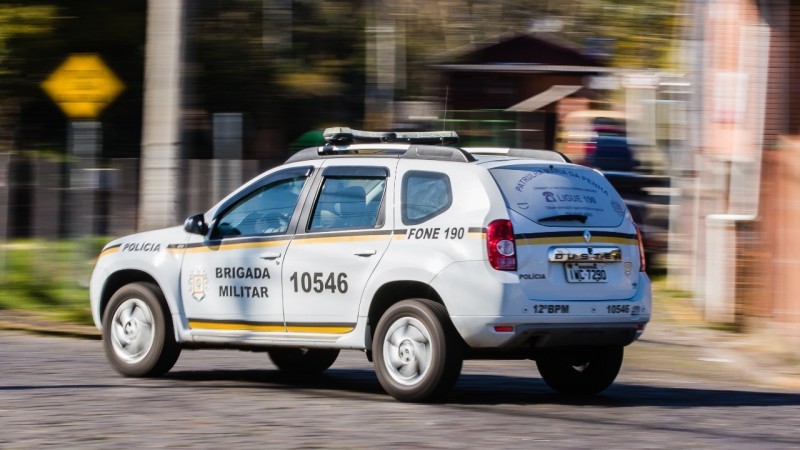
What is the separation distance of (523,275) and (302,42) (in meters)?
25.7

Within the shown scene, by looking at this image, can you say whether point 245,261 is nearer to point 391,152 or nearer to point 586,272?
point 391,152

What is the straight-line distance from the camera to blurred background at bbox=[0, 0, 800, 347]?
13.9 meters

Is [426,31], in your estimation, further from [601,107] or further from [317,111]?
[317,111]

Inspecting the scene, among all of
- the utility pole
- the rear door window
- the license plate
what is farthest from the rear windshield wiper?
the utility pole

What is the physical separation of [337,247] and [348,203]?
345 millimetres

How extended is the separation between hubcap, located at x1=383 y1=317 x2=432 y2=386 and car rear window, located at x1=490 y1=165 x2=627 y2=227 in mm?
1009

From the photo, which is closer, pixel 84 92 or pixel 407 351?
pixel 407 351

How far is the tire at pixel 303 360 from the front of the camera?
10773mm

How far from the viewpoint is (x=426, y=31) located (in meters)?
51.7

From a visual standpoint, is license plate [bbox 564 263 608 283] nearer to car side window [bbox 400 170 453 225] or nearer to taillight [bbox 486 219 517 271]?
taillight [bbox 486 219 517 271]

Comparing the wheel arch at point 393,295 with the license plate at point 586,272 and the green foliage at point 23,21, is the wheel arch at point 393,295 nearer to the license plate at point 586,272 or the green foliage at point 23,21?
the license plate at point 586,272

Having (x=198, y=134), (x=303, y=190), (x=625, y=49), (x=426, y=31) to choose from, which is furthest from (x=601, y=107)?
(x=303, y=190)

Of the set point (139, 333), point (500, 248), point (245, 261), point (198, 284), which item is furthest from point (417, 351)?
point (139, 333)

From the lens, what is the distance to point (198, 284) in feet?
32.7
